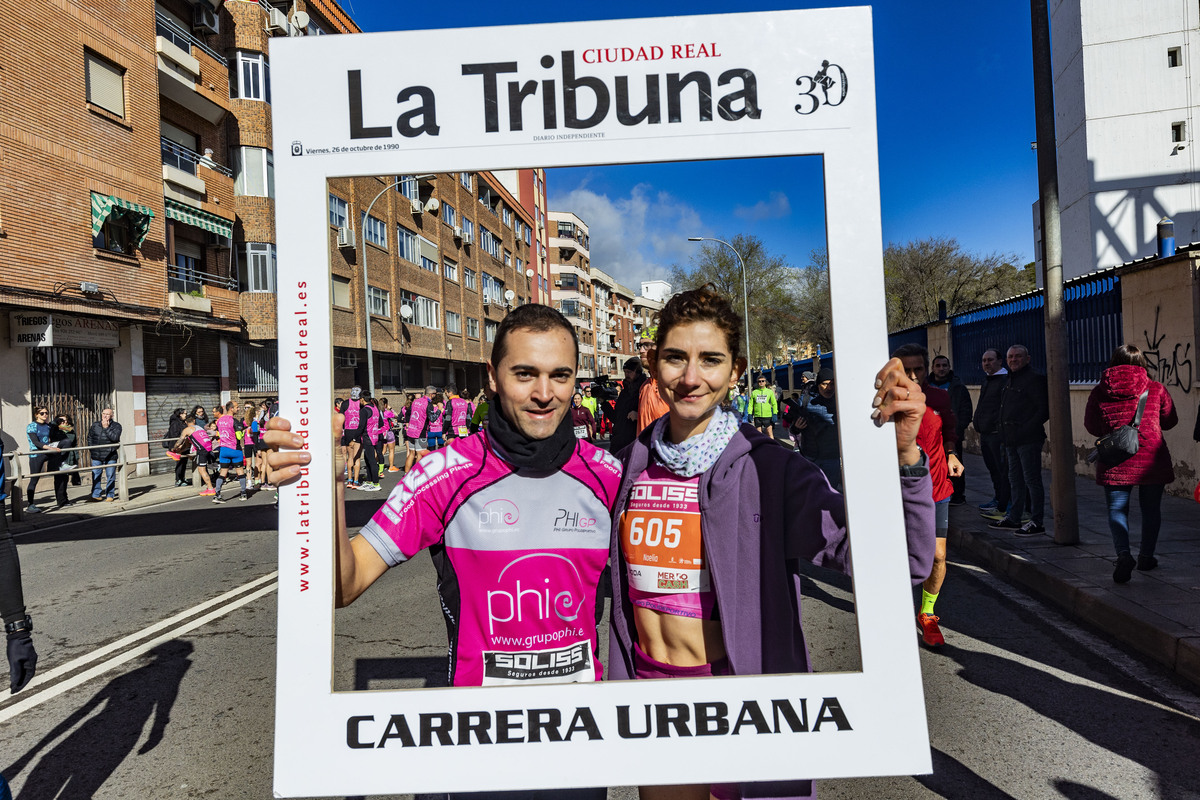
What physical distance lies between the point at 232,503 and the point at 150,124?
13.0 metres

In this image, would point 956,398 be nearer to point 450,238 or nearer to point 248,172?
point 450,238

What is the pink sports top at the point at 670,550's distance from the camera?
178cm

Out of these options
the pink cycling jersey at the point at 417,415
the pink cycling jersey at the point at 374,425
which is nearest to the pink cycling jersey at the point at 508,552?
the pink cycling jersey at the point at 374,425

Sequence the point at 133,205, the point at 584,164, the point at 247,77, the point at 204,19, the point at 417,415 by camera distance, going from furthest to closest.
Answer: the point at 247,77 < the point at 204,19 < the point at 133,205 < the point at 417,415 < the point at 584,164

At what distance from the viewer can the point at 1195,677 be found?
3.94 meters

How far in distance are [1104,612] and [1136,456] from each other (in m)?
1.39

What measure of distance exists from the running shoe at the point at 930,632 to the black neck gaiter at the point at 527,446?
377 centimetres

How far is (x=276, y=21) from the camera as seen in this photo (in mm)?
24141

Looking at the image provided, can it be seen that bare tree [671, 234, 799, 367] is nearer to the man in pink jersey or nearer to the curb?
the man in pink jersey

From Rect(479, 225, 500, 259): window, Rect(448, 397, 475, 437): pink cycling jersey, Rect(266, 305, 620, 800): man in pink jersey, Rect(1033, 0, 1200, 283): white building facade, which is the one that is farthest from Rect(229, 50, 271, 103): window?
Rect(1033, 0, 1200, 283): white building facade

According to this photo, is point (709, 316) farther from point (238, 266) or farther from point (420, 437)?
point (238, 266)

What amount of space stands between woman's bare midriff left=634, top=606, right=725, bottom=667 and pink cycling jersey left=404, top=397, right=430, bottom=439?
12.4 m

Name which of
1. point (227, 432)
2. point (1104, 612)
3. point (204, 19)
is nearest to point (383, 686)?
point (1104, 612)

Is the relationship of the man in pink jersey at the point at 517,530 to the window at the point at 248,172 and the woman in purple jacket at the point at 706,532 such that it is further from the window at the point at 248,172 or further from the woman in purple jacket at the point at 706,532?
the window at the point at 248,172
